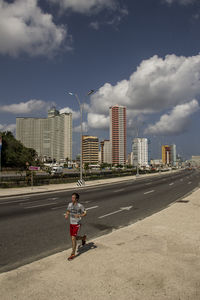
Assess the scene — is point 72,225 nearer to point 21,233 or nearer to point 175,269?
point 175,269

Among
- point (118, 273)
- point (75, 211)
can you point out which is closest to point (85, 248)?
point (75, 211)

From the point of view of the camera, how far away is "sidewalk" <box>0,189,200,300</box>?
3824 millimetres

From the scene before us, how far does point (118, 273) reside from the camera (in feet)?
14.9

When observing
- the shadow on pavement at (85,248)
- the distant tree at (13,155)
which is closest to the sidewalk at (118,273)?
the shadow on pavement at (85,248)

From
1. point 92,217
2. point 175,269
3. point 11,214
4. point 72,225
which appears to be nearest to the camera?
point 175,269

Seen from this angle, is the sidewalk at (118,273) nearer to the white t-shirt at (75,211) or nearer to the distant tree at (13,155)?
the white t-shirt at (75,211)

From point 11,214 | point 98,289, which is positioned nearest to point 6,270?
point 98,289

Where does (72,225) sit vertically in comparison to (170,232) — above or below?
above

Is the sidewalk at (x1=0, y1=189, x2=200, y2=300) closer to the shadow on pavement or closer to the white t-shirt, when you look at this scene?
the shadow on pavement

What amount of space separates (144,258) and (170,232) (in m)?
2.60

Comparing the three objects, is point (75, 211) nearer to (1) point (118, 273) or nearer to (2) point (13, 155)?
(1) point (118, 273)

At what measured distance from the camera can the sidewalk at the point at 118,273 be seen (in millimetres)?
3824

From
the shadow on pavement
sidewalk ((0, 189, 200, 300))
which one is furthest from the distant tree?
sidewalk ((0, 189, 200, 300))

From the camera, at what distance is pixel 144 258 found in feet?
17.3
